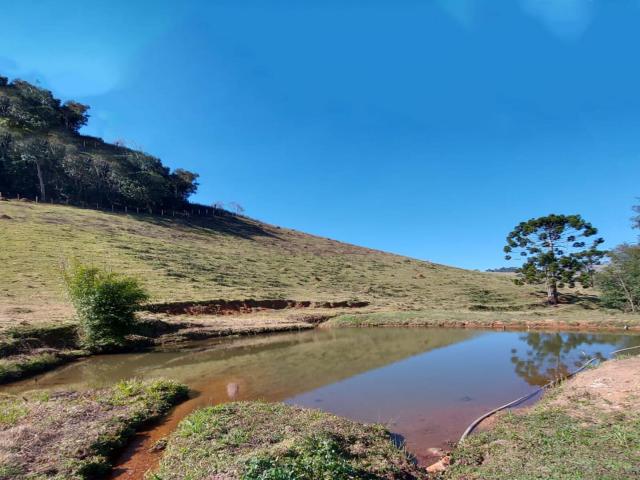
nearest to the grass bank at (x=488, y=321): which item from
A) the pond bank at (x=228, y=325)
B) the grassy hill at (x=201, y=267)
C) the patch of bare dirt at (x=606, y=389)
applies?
the pond bank at (x=228, y=325)

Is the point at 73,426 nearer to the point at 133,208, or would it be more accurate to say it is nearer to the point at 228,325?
the point at 228,325

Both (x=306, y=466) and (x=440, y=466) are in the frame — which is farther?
(x=440, y=466)

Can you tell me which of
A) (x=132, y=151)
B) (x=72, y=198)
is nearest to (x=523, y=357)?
(x=72, y=198)

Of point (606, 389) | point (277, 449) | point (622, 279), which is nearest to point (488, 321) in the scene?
point (622, 279)

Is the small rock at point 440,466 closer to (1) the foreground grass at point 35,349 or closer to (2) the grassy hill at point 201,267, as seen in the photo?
(1) the foreground grass at point 35,349

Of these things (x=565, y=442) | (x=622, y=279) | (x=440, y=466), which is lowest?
(x=440, y=466)

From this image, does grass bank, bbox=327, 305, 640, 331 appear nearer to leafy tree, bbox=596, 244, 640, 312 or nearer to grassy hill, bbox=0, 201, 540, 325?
leafy tree, bbox=596, 244, 640, 312

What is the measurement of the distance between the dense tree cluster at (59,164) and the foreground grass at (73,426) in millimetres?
65772

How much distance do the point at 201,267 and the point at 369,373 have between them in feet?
109

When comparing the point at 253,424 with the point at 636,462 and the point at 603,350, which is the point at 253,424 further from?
the point at 603,350

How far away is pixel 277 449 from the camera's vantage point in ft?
21.0

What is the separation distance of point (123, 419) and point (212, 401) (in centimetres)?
321

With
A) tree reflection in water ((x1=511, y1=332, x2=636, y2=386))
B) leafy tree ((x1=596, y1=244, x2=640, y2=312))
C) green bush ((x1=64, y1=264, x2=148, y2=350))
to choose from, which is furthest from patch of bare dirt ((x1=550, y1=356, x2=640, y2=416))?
leafy tree ((x1=596, y1=244, x2=640, y2=312))

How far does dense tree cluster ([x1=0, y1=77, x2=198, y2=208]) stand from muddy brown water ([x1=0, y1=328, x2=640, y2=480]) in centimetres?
5912
